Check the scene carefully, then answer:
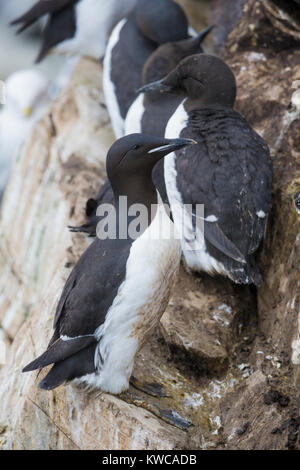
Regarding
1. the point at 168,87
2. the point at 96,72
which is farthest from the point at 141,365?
the point at 96,72

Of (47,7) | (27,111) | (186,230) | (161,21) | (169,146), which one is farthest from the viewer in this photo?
(27,111)

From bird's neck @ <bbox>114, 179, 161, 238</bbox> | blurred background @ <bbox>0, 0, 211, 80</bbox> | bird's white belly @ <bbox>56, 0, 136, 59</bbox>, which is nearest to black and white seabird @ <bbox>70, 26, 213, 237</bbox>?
bird's neck @ <bbox>114, 179, 161, 238</bbox>

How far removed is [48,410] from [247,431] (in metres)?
1.03

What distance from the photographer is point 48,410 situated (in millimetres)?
3852

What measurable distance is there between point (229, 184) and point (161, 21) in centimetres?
245

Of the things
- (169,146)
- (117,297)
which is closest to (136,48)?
(169,146)

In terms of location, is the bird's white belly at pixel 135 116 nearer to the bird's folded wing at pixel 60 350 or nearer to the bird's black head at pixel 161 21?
the bird's black head at pixel 161 21

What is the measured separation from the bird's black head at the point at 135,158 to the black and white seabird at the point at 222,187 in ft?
1.57

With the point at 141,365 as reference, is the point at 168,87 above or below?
above

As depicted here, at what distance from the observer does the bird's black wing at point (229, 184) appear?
4125 millimetres

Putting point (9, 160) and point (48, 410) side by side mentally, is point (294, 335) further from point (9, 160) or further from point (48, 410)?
point (9, 160)

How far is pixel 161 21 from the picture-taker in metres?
6.11

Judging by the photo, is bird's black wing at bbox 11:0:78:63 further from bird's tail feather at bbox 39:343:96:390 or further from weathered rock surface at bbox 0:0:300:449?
bird's tail feather at bbox 39:343:96:390

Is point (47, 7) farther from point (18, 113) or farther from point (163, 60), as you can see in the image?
point (163, 60)
